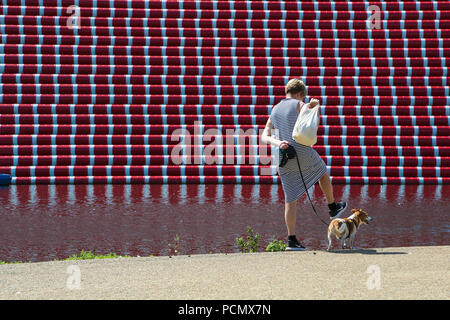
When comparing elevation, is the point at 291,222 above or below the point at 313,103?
below

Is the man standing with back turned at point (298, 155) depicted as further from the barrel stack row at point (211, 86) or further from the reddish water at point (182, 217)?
the barrel stack row at point (211, 86)

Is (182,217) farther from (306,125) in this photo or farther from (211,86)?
(211,86)

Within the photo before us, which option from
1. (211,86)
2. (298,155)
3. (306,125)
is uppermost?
(211,86)

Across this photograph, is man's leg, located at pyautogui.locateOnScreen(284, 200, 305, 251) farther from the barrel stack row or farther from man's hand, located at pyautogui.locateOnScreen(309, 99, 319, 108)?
the barrel stack row

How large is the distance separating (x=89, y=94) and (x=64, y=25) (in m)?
2.15

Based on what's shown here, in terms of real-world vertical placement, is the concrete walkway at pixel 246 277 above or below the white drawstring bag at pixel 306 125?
below

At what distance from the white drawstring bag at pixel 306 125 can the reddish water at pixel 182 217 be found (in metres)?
1.59

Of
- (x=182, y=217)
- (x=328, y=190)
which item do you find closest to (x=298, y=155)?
(x=328, y=190)

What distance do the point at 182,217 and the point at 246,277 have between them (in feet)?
15.1

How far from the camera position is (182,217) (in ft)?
35.7

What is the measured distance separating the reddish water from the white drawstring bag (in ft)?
5.23

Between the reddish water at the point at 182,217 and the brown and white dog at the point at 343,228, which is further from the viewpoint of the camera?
the reddish water at the point at 182,217

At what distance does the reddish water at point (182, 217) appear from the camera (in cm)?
895

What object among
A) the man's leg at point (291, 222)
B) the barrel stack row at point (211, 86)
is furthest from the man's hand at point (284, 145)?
the barrel stack row at point (211, 86)
